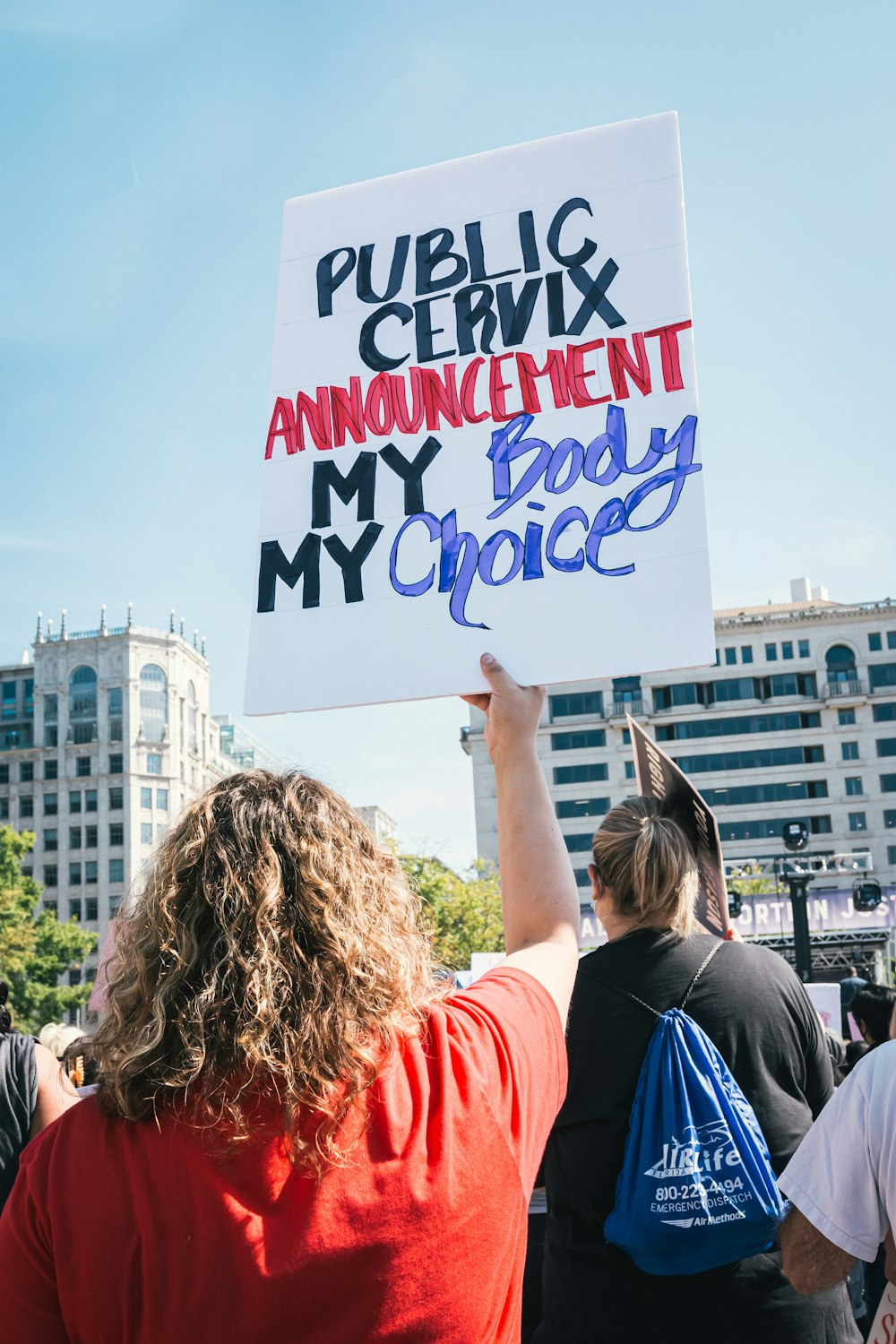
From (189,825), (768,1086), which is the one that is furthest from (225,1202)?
(768,1086)

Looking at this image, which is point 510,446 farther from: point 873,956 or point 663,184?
point 873,956

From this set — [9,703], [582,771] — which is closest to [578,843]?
[582,771]

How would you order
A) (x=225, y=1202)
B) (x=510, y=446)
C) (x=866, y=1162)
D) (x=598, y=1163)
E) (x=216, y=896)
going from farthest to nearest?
(x=598, y=1163)
(x=510, y=446)
(x=866, y=1162)
(x=216, y=896)
(x=225, y=1202)

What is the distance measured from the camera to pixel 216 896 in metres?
1.41

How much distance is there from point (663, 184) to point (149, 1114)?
6.62 ft

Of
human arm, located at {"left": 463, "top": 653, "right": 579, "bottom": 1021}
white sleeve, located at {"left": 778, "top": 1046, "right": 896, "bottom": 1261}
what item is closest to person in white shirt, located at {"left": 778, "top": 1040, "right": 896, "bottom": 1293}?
white sleeve, located at {"left": 778, "top": 1046, "right": 896, "bottom": 1261}

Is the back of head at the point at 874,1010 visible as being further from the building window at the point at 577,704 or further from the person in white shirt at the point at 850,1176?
the building window at the point at 577,704

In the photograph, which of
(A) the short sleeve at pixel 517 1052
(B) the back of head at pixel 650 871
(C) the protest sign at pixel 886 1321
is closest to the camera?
(A) the short sleeve at pixel 517 1052

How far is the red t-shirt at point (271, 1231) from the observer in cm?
123

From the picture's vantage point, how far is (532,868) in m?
1.76

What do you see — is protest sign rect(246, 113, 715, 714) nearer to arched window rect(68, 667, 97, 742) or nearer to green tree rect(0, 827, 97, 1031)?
green tree rect(0, 827, 97, 1031)

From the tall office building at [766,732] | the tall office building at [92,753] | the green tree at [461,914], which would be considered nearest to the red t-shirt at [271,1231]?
the green tree at [461,914]

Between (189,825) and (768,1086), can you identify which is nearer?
(189,825)

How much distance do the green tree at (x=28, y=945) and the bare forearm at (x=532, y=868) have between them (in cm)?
4134
